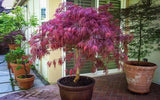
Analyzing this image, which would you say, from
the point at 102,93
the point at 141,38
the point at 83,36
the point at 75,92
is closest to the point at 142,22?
the point at 141,38

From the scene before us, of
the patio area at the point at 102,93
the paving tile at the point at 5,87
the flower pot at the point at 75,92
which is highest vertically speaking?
the flower pot at the point at 75,92

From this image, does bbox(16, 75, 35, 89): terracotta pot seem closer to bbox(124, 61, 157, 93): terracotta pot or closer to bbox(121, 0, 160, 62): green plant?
bbox(124, 61, 157, 93): terracotta pot

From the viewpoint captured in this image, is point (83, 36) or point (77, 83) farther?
point (77, 83)

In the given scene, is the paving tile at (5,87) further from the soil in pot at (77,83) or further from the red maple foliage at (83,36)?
the red maple foliage at (83,36)

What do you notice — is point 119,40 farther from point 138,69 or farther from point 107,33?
point 138,69

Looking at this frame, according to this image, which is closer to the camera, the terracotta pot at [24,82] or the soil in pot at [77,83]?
the soil in pot at [77,83]

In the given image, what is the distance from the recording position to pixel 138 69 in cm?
294

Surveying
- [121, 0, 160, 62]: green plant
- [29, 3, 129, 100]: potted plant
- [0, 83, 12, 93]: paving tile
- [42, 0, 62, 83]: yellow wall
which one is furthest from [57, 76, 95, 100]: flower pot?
[0, 83, 12, 93]: paving tile

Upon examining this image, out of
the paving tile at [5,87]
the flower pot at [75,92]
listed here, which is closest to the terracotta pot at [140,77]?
the flower pot at [75,92]

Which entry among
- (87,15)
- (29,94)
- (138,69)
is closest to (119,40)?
(87,15)

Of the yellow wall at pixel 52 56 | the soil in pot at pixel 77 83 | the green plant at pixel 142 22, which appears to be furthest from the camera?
the yellow wall at pixel 52 56

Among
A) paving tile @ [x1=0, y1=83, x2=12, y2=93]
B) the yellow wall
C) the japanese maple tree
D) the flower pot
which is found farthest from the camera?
the yellow wall

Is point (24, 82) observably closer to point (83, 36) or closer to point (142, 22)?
point (83, 36)

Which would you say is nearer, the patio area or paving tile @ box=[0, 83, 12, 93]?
the patio area
